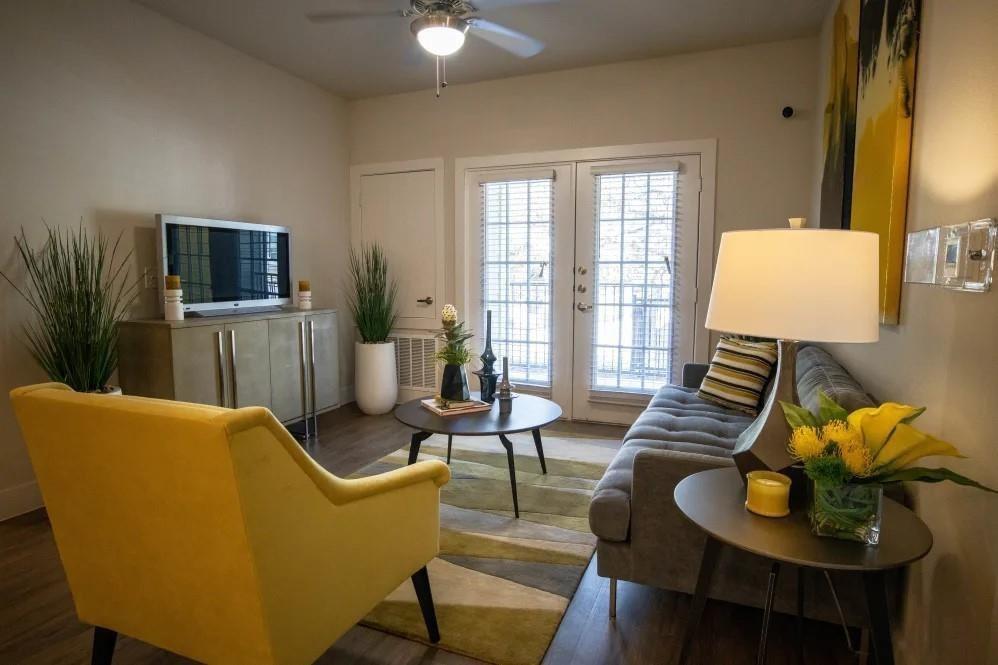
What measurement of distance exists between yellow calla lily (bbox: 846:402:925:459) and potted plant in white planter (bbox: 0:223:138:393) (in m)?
3.10

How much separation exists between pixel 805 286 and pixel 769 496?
47 cm

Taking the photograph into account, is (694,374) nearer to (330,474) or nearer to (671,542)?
(671,542)

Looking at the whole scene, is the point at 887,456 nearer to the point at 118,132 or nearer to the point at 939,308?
the point at 939,308

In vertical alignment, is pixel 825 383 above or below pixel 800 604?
above

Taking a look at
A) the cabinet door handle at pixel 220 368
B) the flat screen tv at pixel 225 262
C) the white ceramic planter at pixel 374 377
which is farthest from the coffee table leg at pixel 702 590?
the white ceramic planter at pixel 374 377

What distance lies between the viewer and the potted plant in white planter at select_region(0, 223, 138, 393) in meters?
2.70

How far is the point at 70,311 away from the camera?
2.69m

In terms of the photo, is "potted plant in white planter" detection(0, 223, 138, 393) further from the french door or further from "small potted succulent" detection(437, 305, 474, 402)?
the french door

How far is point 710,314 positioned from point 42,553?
111 inches

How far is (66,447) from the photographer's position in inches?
53.4

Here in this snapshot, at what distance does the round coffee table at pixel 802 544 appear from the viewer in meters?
1.11

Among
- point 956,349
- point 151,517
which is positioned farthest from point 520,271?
point 151,517

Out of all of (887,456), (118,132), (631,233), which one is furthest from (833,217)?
(118,132)

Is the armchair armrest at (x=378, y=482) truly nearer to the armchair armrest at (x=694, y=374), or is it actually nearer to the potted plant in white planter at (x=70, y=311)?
the potted plant in white planter at (x=70, y=311)
